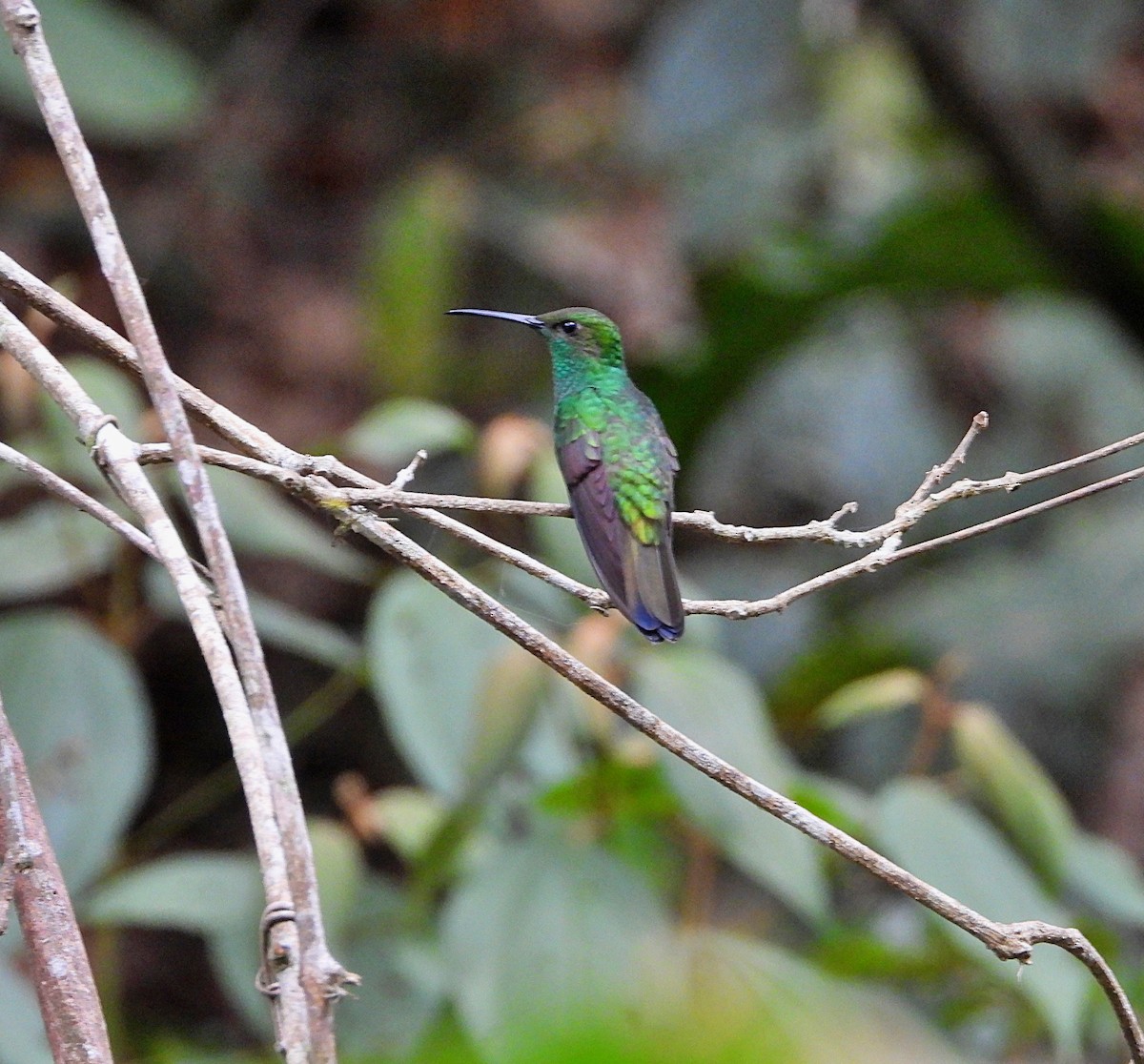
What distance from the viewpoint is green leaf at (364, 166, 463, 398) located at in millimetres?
5184

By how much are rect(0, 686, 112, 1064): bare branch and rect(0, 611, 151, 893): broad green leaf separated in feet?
4.47

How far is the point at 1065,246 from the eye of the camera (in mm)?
5469

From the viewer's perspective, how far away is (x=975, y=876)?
2525 mm

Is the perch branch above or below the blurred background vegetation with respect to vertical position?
below

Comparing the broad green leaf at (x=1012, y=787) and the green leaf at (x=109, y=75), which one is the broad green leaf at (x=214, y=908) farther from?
the green leaf at (x=109, y=75)

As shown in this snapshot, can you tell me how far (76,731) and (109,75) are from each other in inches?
115

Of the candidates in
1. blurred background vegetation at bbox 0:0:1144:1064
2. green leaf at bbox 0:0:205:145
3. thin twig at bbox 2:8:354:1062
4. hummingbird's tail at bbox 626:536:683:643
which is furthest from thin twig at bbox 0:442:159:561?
green leaf at bbox 0:0:205:145

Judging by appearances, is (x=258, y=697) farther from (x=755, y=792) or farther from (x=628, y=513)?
(x=628, y=513)

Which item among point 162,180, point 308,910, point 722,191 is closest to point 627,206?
point 722,191

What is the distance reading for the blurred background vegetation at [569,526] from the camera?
254 cm

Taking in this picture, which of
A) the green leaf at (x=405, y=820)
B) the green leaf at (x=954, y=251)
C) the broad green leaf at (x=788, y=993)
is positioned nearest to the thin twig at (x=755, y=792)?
the broad green leaf at (x=788, y=993)

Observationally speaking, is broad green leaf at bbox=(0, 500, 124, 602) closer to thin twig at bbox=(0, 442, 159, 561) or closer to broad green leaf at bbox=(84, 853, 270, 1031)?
broad green leaf at bbox=(84, 853, 270, 1031)

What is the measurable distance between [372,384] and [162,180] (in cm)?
159

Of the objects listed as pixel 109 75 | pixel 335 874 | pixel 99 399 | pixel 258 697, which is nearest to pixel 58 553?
pixel 99 399
